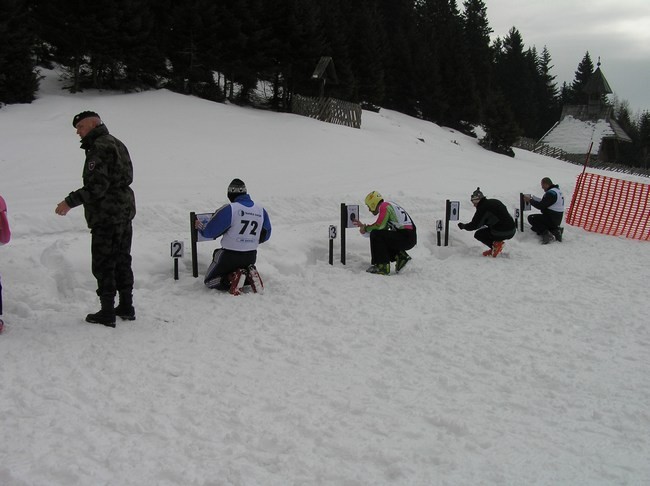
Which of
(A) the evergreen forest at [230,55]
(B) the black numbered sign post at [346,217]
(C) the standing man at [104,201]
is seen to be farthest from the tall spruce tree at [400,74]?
(C) the standing man at [104,201]

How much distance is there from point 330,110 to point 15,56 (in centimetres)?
1159

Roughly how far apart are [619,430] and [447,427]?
1.09 metres

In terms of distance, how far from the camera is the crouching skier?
6219 millimetres

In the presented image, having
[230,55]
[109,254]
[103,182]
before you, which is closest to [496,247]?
[109,254]

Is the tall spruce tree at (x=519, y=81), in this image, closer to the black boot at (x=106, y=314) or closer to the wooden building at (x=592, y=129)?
the wooden building at (x=592, y=129)

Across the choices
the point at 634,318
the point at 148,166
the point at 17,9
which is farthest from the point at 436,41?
the point at 634,318

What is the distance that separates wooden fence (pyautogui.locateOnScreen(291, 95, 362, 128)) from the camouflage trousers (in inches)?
725

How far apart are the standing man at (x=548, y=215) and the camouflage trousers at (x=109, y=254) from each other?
8.64 metres

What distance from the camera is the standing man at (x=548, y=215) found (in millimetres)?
10797

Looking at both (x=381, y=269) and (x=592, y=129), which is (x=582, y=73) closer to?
(x=592, y=129)

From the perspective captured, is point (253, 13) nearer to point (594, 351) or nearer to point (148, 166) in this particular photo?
point (148, 166)

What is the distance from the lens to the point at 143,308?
18.3 feet

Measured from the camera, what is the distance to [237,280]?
628 centimetres

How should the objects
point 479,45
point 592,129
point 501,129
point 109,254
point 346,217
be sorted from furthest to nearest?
point 479,45 < point 592,129 < point 501,129 < point 346,217 < point 109,254
